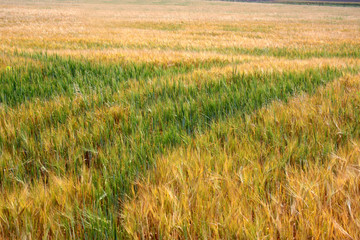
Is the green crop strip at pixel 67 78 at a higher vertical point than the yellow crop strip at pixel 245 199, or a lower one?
higher

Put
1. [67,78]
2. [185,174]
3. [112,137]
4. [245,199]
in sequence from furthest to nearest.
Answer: [67,78]
[112,137]
[185,174]
[245,199]

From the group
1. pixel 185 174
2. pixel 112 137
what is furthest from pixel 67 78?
pixel 185 174

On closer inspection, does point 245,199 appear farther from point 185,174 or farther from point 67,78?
point 67,78

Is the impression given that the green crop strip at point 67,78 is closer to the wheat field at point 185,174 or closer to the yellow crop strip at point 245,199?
the wheat field at point 185,174

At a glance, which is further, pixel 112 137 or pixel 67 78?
pixel 67 78

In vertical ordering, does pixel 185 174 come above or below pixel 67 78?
below

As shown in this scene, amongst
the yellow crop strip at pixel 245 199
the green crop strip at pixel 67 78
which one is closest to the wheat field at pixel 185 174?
the yellow crop strip at pixel 245 199

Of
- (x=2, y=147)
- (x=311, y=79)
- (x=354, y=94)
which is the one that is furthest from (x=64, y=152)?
(x=311, y=79)

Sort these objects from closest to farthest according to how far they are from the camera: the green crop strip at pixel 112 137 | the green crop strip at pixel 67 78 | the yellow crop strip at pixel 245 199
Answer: the yellow crop strip at pixel 245 199 < the green crop strip at pixel 112 137 < the green crop strip at pixel 67 78

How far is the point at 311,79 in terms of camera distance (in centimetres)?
288

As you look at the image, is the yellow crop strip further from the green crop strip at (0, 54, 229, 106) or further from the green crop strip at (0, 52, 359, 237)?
the green crop strip at (0, 54, 229, 106)

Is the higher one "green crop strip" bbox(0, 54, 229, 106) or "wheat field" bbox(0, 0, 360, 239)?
"green crop strip" bbox(0, 54, 229, 106)

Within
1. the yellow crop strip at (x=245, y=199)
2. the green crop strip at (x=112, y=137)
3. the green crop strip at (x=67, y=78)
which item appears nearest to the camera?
the yellow crop strip at (x=245, y=199)

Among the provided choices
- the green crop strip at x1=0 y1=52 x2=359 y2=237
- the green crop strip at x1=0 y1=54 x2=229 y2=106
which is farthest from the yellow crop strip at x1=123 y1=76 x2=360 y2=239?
the green crop strip at x1=0 y1=54 x2=229 y2=106
